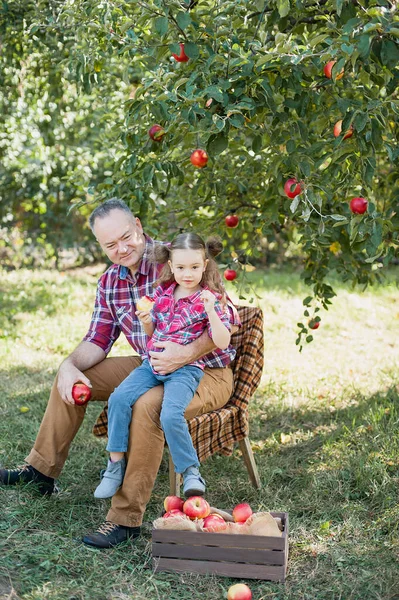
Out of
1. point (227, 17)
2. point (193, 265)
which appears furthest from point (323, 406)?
point (227, 17)

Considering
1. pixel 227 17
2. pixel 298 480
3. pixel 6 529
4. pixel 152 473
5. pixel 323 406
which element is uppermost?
pixel 227 17

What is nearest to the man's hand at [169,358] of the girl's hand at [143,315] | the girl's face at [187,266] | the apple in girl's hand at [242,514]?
the girl's hand at [143,315]

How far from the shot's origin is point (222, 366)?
3.29 m

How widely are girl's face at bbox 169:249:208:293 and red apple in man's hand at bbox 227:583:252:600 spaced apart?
3.79ft

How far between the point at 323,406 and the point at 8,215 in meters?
5.55

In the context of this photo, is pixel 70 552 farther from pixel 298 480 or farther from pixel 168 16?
pixel 168 16

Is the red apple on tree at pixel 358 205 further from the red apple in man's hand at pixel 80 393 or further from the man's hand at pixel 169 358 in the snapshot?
the red apple in man's hand at pixel 80 393

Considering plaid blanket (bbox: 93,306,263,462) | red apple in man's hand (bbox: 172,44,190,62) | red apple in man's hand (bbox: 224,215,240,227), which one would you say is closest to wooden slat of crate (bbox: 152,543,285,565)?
plaid blanket (bbox: 93,306,263,462)

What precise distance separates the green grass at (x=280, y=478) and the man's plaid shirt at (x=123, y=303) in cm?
68

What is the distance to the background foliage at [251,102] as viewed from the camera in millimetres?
2576

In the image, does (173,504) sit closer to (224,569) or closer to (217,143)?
(224,569)

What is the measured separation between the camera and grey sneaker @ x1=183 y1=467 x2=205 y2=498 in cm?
280

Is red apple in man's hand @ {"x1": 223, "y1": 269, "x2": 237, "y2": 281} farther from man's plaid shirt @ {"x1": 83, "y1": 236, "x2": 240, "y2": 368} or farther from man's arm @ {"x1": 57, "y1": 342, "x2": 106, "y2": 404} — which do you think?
man's arm @ {"x1": 57, "y1": 342, "x2": 106, "y2": 404}

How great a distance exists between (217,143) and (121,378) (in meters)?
1.20
